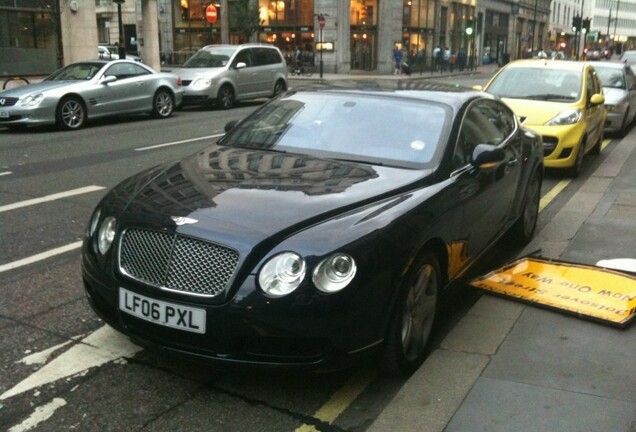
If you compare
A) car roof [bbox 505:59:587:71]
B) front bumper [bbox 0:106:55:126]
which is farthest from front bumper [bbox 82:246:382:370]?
front bumper [bbox 0:106:55:126]

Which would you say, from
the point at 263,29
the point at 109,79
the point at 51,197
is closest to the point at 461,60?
the point at 263,29

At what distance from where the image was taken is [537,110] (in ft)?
32.4

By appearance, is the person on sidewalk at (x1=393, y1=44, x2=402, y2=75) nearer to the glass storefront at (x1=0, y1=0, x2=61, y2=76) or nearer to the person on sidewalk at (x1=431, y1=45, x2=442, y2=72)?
the person on sidewalk at (x1=431, y1=45, x2=442, y2=72)

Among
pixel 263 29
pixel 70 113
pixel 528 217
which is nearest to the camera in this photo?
pixel 528 217

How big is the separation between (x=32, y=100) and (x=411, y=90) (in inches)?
425

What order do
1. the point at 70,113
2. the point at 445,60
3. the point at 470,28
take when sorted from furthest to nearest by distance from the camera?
the point at 445,60, the point at 470,28, the point at 70,113

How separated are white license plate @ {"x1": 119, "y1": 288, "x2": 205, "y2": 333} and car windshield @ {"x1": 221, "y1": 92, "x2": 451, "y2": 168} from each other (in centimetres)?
163

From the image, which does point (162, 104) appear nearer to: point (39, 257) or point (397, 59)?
Answer: point (39, 257)

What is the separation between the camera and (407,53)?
4644cm

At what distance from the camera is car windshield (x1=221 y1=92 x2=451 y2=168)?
4.51 m

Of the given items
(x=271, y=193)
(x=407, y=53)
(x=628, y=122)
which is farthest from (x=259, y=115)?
(x=407, y=53)

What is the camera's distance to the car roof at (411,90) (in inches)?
197

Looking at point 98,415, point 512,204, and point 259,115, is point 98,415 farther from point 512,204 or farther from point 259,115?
point 512,204

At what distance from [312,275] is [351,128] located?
1.80 metres
